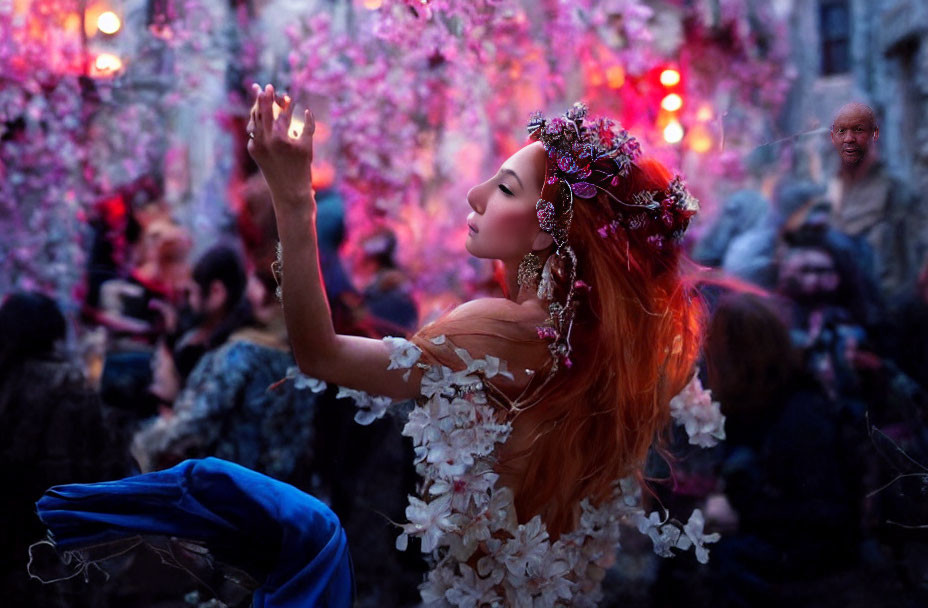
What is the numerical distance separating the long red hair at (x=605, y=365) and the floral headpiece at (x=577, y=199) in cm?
2

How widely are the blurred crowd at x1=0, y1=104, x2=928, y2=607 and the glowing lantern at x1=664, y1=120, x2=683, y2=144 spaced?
956 millimetres

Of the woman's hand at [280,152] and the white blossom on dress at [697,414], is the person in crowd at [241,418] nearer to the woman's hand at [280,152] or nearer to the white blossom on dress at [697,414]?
the white blossom on dress at [697,414]

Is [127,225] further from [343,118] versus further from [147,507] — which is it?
[147,507]

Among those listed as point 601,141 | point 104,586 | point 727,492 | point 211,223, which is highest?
point 601,141

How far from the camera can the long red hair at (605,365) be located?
7.30 feet

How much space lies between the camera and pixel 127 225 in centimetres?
506

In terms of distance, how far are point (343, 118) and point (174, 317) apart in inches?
54.6

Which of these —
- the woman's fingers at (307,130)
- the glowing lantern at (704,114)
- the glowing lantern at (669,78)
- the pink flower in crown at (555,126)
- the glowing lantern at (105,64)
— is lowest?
the glowing lantern at (704,114)

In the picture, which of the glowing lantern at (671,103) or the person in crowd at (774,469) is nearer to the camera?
the person in crowd at (774,469)

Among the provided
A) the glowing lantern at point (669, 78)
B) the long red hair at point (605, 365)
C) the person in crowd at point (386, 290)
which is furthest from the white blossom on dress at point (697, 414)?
the glowing lantern at point (669, 78)

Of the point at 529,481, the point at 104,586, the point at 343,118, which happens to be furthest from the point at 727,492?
the point at 343,118

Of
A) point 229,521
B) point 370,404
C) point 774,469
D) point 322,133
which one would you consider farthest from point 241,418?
point 322,133

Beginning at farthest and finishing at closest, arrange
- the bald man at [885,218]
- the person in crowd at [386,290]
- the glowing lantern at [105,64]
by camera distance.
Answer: the bald man at [885,218] → the person in crowd at [386,290] → the glowing lantern at [105,64]

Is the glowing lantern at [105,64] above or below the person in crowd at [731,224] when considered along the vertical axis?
above
